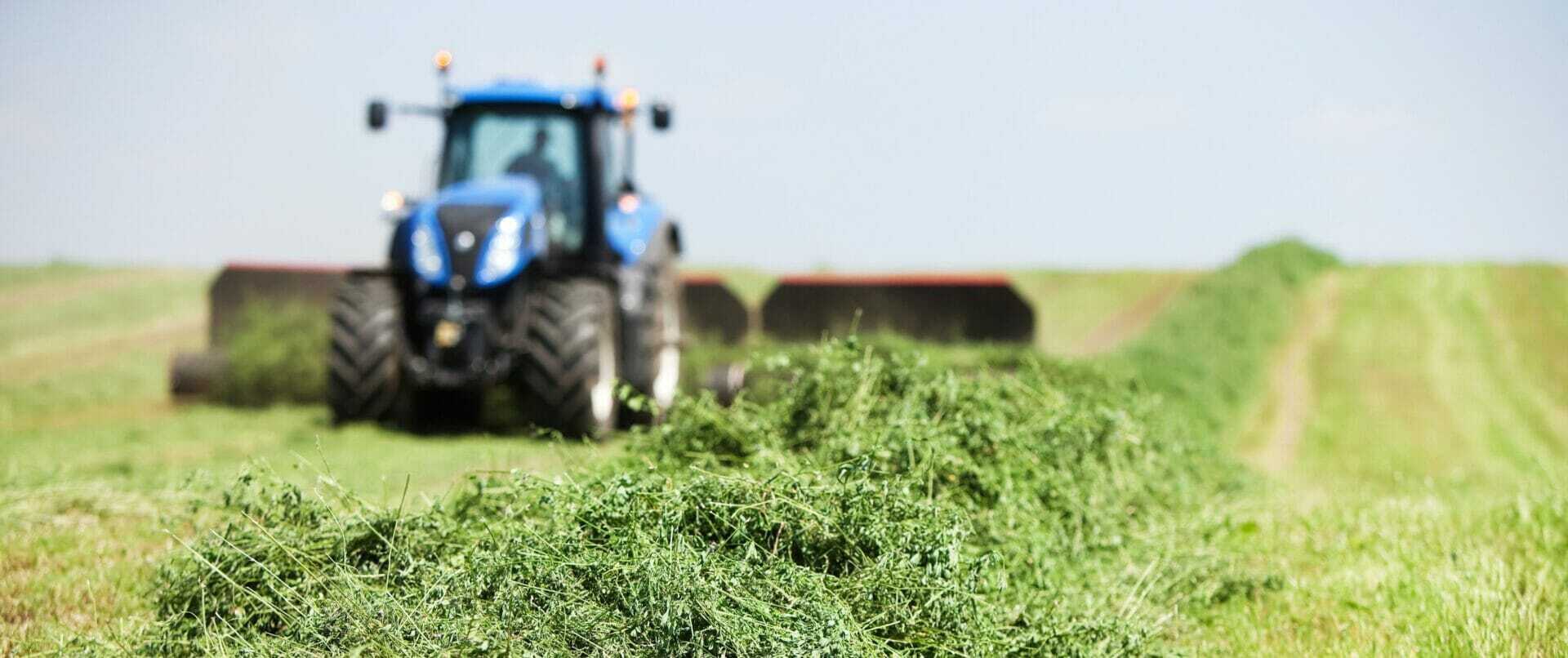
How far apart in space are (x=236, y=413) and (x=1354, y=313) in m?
16.1

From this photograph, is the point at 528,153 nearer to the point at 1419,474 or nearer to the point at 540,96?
the point at 540,96

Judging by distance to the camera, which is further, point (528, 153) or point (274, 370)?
point (274, 370)

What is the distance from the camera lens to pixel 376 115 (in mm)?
9773

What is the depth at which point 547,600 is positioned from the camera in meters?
3.11

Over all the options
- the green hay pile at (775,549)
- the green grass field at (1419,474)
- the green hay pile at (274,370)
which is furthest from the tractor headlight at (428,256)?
the green grass field at (1419,474)

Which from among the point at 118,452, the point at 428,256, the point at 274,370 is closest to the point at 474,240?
the point at 428,256

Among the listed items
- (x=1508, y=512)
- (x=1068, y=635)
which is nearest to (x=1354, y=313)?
(x=1508, y=512)

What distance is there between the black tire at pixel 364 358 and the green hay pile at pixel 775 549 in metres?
4.81

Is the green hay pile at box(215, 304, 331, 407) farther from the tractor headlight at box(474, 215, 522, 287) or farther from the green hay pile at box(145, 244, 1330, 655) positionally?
the green hay pile at box(145, 244, 1330, 655)

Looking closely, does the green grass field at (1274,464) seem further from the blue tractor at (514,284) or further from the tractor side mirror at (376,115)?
the tractor side mirror at (376,115)

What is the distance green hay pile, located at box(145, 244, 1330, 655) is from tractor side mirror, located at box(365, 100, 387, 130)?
5.55m

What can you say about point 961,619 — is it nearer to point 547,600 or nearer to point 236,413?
point 547,600

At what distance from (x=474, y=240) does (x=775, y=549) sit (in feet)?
20.3

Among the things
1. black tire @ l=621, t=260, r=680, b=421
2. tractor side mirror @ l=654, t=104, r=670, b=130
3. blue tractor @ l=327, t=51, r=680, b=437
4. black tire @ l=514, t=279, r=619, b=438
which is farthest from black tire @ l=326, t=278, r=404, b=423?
tractor side mirror @ l=654, t=104, r=670, b=130
